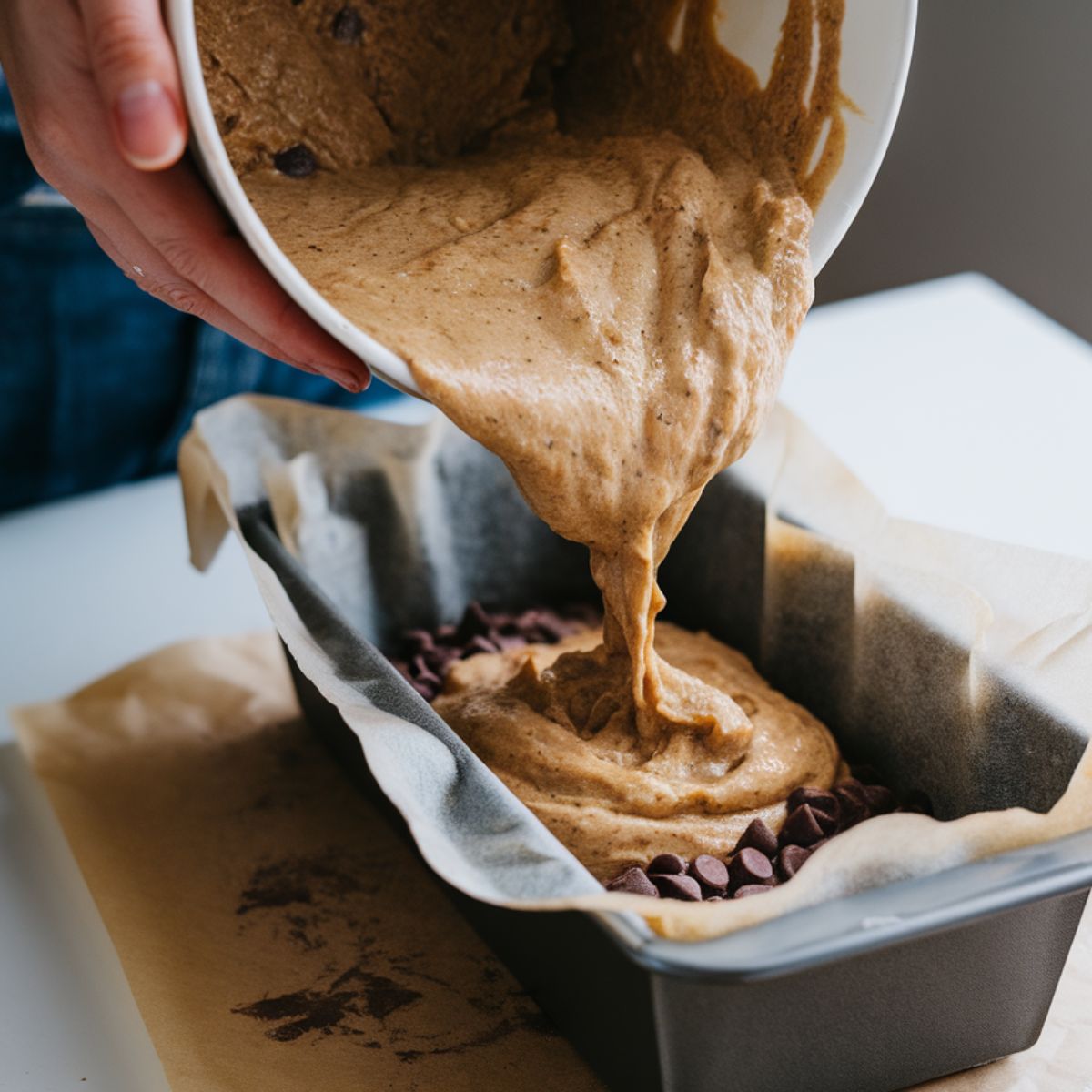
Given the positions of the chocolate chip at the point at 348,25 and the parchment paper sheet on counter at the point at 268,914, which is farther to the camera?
the chocolate chip at the point at 348,25

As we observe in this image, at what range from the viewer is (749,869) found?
118 centimetres

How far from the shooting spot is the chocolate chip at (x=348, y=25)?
1351 millimetres

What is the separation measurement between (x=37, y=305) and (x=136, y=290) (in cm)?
13

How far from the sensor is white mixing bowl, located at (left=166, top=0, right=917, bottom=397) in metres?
0.94

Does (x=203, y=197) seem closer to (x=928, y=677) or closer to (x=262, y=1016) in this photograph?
(x=262, y=1016)

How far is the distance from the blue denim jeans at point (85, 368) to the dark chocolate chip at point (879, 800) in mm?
1202

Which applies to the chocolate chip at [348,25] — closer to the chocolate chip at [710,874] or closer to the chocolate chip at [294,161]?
the chocolate chip at [294,161]

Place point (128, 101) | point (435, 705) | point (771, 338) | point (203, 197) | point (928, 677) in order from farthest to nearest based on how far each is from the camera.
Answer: point (435, 705) → point (928, 677) → point (771, 338) → point (203, 197) → point (128, 101)

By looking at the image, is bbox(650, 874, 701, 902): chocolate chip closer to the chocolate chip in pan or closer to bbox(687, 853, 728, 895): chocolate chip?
bbox(687, 853, 728, 895): chocolate chip

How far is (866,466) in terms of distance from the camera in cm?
196

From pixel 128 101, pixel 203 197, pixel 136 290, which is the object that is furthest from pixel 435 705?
pixel 136 290

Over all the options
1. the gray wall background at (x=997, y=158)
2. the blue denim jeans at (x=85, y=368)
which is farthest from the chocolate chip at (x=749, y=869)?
the gray wall background at (x=997, y=158)

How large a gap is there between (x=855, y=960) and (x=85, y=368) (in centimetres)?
152

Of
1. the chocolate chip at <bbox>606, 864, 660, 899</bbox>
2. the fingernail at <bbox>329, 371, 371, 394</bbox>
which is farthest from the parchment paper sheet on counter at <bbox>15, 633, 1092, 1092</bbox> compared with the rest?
the fingernail at <bbox>329, 371, 371, 394</bbox>
